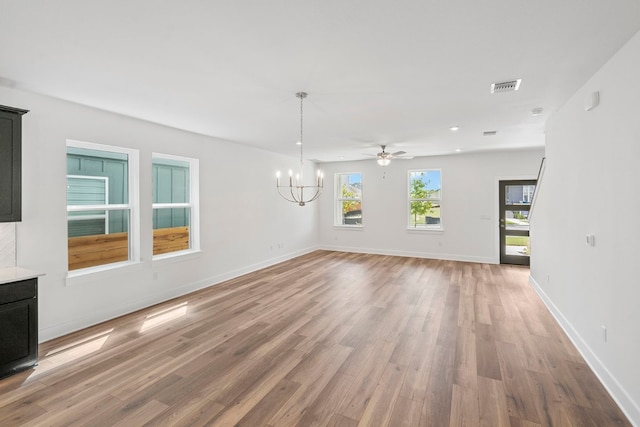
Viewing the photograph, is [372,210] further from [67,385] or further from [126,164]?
[67,385]

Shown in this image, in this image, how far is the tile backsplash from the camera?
9.87 ft

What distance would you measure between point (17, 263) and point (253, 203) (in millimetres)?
3898

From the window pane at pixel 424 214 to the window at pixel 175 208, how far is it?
5596 mm

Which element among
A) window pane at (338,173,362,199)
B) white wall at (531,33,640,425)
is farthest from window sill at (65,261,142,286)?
window pane at (338,173,362,199)

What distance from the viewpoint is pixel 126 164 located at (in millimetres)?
4363

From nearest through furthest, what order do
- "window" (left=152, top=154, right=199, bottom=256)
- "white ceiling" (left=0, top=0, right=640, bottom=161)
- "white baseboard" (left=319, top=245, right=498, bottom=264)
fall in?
1. "white ceiling" (left=0, top=0, right=640, bottom=161)
2. "window" (left=152, top=154, right=199, bottom=256)
3. "white baseboard" (left=319, top=245, right=498, bottom=264)

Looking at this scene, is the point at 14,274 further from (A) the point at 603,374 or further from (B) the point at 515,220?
(B) the point at 515,220

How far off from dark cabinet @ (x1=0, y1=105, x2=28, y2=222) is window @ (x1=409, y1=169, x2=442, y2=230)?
7.58m

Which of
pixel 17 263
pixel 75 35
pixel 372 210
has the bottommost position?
pixel 17 263

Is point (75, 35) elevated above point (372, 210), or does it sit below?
above

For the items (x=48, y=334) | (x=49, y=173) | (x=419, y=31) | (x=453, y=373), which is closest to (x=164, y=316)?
(x=48, y=334)

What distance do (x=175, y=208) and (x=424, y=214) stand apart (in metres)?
6.10

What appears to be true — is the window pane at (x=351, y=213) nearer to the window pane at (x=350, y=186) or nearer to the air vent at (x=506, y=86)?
the window pane at (x=350, y=186)

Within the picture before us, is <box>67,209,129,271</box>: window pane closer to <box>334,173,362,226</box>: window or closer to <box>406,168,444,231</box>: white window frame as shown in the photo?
<box>334,173,362,226</box>: window
